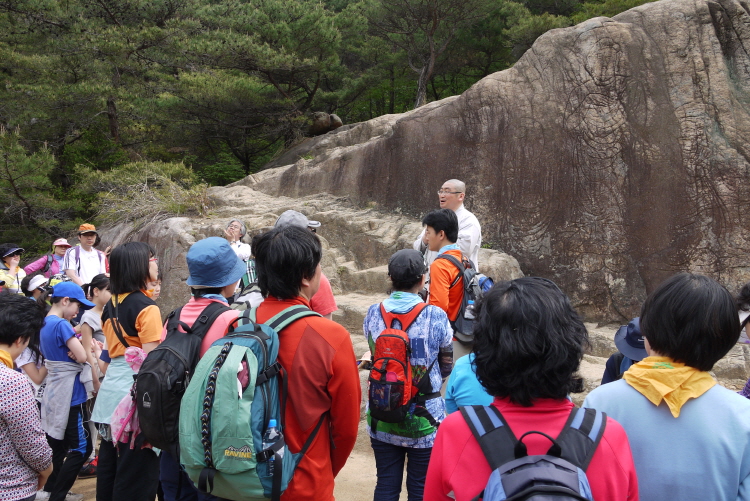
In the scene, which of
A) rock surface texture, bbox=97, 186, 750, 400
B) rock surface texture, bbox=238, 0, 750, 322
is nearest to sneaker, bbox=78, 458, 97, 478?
rock surface texture, bbox=97, 186, 750, 400

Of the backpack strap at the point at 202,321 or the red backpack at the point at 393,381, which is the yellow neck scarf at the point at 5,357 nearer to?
the backpack strap at the point at 202,321

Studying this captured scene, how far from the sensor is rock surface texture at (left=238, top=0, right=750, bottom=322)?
6262mm

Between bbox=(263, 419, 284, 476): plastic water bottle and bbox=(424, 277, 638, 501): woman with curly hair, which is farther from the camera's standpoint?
bbox=(263, 419, 284, 476): plastic water bottle

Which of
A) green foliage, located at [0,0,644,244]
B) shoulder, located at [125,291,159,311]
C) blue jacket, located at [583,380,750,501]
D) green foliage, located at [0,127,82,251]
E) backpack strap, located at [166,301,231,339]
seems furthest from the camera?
green foliage, located at [0,0,644,244]

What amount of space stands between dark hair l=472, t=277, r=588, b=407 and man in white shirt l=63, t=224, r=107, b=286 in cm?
576

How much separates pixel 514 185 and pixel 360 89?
11977 mm

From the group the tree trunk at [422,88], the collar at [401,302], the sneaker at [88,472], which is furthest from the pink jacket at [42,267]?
the tree trunk at [422,88]

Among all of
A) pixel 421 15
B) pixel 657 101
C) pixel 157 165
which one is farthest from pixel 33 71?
pixel 657 101

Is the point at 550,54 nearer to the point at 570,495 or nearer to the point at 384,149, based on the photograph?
the point at 384,149

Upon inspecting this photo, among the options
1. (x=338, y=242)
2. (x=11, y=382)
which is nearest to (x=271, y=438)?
(x=11, y=382)

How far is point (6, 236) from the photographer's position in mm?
13664

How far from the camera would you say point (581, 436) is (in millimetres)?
1289

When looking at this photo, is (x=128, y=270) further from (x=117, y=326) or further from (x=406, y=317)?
(x=406, y=317)

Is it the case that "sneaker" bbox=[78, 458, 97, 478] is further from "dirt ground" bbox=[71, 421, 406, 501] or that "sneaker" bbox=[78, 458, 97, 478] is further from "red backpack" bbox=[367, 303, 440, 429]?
"red backpack" bbox=[367, 303, 440, 429]
